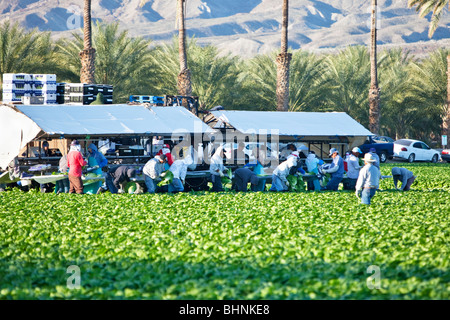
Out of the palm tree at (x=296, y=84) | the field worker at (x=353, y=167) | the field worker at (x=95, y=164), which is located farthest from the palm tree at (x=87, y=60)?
the field worker at (x=353, y=167)

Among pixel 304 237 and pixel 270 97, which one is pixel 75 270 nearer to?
pixel 304 237

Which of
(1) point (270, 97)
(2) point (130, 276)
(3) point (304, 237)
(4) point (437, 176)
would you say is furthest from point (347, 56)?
(2) point (130, 276)

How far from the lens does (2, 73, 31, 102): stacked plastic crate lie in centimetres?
2508

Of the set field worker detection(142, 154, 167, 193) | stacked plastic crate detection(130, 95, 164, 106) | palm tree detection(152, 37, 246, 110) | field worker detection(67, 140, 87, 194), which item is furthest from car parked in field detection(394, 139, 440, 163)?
field worker detection(67, 140, 87, 194)

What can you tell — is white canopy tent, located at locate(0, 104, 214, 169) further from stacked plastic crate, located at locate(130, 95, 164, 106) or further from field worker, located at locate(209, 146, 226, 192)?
field worker, located at locate(209, 146, 226, 192)

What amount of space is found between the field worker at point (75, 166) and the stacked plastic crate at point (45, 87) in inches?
262

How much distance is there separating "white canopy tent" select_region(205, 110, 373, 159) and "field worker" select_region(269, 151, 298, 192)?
4111 millimetres

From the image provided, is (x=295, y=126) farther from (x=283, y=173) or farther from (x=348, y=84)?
(x=348, y=84)

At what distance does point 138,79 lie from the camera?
133 ft

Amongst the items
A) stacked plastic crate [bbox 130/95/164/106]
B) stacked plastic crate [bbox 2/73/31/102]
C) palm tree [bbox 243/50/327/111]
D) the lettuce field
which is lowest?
the lettuce field

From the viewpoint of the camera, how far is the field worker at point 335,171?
2147 centimetres

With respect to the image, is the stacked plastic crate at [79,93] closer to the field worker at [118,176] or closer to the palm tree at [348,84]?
the field worker at [118,176]

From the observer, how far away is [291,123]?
2658cm
